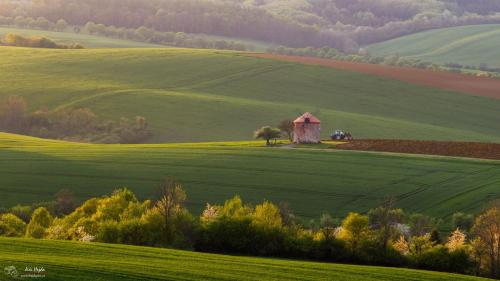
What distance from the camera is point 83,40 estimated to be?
162500 mm

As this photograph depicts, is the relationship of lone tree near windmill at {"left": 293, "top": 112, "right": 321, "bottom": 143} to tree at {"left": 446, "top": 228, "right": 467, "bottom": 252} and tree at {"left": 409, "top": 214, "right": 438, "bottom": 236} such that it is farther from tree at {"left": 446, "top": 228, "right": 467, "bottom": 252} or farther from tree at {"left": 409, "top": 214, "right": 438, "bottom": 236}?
tree at {"left": 446, "top": 228, "right": 467, "bottom": 252}

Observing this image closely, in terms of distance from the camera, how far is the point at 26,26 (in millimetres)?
181125

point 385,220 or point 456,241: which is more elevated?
point 385,220

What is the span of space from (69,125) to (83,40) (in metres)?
68.2

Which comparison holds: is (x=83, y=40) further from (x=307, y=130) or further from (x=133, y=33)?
(x=307, y=130)

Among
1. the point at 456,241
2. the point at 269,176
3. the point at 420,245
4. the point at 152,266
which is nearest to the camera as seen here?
the point at 152,266

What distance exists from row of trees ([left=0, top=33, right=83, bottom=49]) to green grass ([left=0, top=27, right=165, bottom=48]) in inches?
153

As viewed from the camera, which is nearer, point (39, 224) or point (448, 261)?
point (448, 261)

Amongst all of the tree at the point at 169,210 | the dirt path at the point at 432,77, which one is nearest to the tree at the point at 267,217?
the tree at the point at 169,210

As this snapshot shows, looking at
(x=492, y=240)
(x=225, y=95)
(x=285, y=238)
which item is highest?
(x=225, y=95)

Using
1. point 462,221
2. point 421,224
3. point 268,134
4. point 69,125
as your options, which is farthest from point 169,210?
point 69,125

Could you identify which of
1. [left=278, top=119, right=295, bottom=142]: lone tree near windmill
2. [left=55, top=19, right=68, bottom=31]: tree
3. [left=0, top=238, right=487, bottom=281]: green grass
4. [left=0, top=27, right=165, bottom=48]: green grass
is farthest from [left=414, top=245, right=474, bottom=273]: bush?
[left=55, top=19, right=68, bottom=31]: tree

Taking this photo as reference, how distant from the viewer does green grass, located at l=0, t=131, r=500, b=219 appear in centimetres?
5941

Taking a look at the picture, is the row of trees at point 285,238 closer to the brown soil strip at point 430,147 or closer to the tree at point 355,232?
the tree at point 355,232
